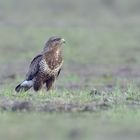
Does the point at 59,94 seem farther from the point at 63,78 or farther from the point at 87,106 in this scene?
the point at 63,78

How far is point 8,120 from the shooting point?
35.4ft

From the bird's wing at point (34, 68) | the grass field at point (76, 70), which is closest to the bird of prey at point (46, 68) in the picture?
the bird's wing at point (34, 68)

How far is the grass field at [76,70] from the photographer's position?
10.4 metres

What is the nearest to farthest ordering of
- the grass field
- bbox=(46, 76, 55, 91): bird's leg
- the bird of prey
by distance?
the grass field
the bird of prey
bbox=(46, 76, 55, 91): bird's leg

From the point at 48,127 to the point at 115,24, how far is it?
2394 cm

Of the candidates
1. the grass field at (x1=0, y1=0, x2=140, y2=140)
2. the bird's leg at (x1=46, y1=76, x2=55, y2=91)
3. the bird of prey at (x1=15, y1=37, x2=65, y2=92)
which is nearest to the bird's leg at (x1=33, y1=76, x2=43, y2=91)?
the bird of prey at (x1=15, y1=37, x2=65, y2=92)

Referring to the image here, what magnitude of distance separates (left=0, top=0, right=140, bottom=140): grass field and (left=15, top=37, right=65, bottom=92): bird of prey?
0.28 metres

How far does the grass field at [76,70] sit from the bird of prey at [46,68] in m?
0.28

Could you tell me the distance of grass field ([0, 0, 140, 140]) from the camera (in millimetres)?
10414

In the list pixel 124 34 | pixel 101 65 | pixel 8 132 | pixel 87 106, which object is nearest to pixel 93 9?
pixel 124 34

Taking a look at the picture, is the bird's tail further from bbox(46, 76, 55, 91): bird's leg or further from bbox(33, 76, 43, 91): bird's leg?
bbox(46, 76, 55, 91): bird's leg

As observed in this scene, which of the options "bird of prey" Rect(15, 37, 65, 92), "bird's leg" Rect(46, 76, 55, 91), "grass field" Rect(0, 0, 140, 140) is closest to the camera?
"grass field" Rect(0, 0, 140, 140)

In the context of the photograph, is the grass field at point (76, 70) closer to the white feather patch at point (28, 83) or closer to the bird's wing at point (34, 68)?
the white feather patch at point (28, 83)

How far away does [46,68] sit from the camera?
563 inches
